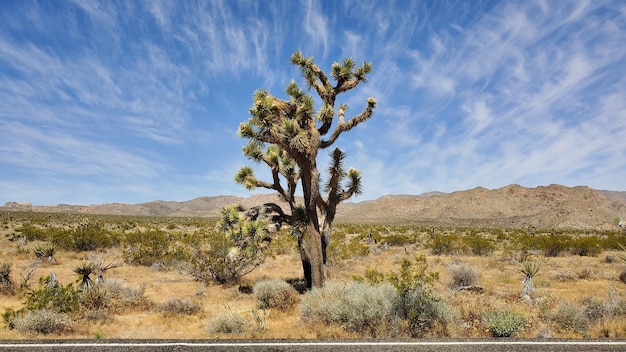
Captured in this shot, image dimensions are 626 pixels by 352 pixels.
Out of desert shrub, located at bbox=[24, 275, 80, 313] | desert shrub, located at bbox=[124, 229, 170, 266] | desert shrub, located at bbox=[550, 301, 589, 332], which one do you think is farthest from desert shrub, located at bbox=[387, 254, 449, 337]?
desert shrub, located at bbox=[124, 229, 170, 266]

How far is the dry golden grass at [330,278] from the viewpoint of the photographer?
8695 millimetres

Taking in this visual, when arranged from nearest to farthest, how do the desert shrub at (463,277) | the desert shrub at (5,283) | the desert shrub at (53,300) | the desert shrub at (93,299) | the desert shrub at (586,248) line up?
the desert shrub at (53,300) < the desert shrub at (93,299) < the desert shrub at (5,283) < the desert shrub at (463,277) < the desert shrub at (586,248)

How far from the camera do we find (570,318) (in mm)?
9461

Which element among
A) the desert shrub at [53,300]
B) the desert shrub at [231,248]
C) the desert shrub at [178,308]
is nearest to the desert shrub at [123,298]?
the desert shrub at [178,308]

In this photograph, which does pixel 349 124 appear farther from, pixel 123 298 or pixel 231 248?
pixel 123 298

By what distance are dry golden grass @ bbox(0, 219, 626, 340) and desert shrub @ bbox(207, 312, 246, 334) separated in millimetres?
174

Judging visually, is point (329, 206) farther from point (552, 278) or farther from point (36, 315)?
point (552, 278)

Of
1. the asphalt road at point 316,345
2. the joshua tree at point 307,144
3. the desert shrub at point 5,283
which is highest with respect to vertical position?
the joshua tree at point 307,144

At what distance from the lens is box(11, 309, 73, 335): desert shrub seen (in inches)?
342

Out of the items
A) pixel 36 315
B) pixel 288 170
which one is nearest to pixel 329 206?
pixel 288 170

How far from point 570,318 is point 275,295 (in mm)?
8520

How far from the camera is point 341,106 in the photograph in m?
13.4

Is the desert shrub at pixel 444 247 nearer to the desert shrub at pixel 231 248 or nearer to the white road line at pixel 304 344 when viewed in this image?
the desert shrub at pixel 231 248

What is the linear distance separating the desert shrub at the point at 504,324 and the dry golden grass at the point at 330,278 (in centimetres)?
22
